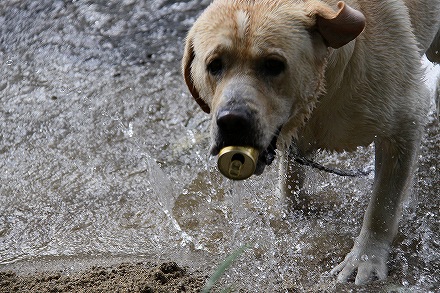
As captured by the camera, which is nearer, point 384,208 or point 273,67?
point 273,67

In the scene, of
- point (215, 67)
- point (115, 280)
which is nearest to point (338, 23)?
point (215, 67)

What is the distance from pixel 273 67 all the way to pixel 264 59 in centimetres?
6

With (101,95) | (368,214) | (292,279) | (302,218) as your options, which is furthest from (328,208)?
(101,95)

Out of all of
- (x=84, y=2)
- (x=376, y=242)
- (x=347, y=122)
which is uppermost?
(x=347, y=122)

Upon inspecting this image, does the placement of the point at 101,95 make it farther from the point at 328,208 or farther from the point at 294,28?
the point at 294,28

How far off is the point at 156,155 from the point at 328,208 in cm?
128

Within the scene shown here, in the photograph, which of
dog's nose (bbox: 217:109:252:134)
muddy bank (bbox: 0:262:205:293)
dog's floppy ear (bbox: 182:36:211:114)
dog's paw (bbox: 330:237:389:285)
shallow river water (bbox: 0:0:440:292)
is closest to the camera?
dog's nose (bbox: 217:109:252:134)

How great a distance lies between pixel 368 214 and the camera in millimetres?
3957

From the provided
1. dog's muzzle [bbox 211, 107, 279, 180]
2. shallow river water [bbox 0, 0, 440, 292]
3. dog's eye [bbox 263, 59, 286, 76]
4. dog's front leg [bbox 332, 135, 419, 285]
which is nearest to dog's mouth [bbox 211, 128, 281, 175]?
dog's muzzle [bbox 211, 107, 279, 180]

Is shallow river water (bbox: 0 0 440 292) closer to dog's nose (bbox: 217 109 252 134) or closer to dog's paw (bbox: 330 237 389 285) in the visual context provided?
dog's paw (bbox: 330 237 389 285)

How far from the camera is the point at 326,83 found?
3.51 meters

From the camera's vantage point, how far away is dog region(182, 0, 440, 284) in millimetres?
3176

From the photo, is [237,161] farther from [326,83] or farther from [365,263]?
[365,263]

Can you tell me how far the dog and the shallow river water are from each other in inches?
11.8
